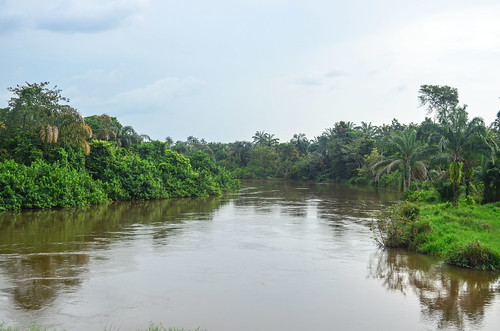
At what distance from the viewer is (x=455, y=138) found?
2112 cm

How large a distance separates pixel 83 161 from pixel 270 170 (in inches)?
2029

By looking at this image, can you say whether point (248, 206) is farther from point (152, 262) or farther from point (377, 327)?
point (377, 327)

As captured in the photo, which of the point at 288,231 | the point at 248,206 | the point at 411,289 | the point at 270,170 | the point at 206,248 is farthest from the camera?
the point at 270,170

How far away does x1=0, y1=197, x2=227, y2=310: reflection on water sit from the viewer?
10.3 meters

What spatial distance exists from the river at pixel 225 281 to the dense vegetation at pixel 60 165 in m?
3.65

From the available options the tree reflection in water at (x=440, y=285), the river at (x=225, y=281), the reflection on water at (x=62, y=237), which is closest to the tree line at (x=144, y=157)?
the reflection on water at (x=62, y=237)

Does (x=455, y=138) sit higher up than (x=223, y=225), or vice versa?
(x=455, y=138)

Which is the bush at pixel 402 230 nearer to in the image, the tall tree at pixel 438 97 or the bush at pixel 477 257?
the bush at pixel 477 257

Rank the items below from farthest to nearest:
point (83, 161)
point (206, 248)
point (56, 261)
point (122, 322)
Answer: point (83, 161) → point (206, 248) → point (56, 261) → point (122, 322)

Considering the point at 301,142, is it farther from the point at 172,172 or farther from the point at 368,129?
the point at 172,172

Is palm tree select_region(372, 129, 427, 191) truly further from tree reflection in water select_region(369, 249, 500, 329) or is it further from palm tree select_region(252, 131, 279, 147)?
palm tree select_region(252, 131, 279, 147)

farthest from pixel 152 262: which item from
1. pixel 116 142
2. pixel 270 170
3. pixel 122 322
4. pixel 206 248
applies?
pixel 270 170

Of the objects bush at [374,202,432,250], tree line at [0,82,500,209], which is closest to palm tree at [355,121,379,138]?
tree line at [0,82,500,209]

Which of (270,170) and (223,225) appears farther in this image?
(270,170)
